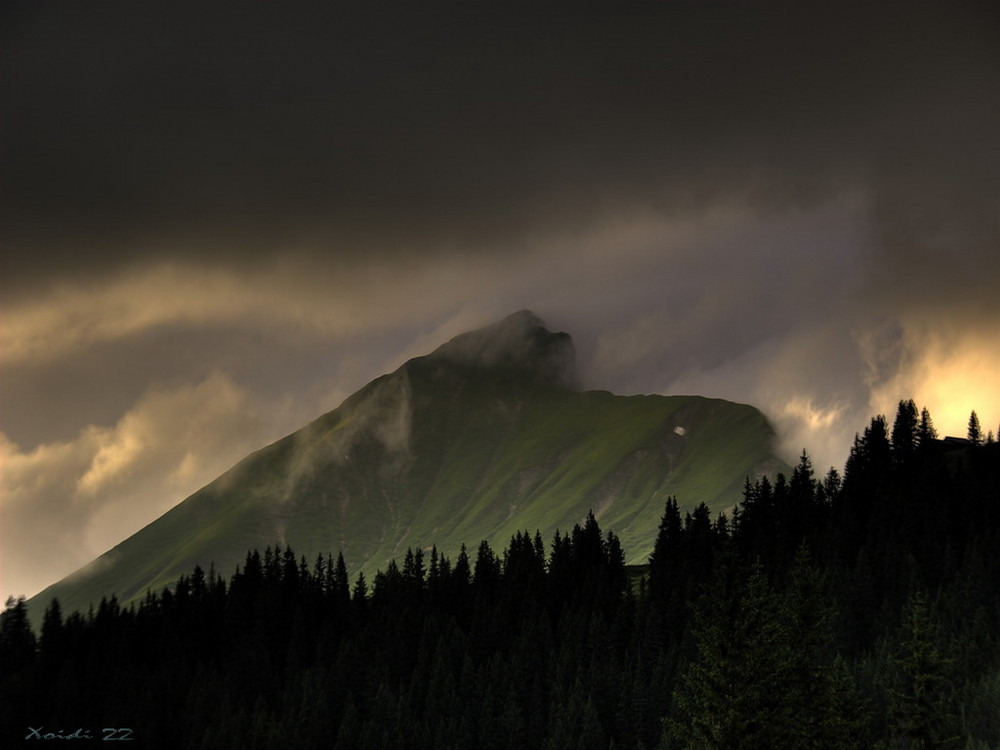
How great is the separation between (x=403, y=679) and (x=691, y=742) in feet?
404

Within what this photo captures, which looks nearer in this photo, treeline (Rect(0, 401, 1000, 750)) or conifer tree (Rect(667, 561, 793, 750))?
conifer tree (Rect(667, 561, 793, 750))

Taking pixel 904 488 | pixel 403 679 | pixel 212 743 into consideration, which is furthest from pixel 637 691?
pixel 904 488
